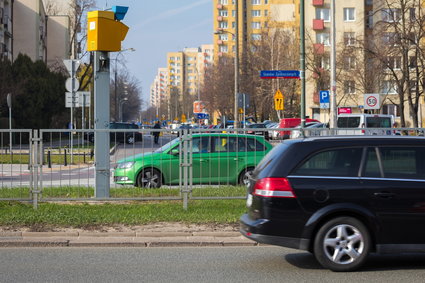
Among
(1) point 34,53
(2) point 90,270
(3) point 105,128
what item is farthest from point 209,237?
(1) point 34,53

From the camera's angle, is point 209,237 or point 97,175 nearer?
point 209,237

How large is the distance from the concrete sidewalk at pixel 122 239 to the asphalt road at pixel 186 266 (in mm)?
232

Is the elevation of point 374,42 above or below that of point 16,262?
above

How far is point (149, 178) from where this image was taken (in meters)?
13.1

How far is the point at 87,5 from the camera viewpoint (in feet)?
207

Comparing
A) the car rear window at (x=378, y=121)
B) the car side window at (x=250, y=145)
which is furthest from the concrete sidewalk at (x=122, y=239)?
the car rear window at (x=378, y=121)

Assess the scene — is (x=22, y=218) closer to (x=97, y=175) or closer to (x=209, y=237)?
(x=97, y=175)

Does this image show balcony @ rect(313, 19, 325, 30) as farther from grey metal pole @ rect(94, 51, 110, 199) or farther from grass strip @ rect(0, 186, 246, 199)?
grass strip @ rect(0, 186, 246, 199)

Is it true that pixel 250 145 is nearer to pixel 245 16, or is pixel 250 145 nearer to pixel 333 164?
pixel 333 164

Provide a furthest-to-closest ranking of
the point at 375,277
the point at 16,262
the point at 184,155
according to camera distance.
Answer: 1. the point at 184,155
2. the point at 16,262
3. the point at 375,277

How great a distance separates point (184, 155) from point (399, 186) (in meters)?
5.24

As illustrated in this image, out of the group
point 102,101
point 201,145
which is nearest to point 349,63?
point 102,101

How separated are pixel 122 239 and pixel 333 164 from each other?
11.8 feet

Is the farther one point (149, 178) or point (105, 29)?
A: point (105, 29)
